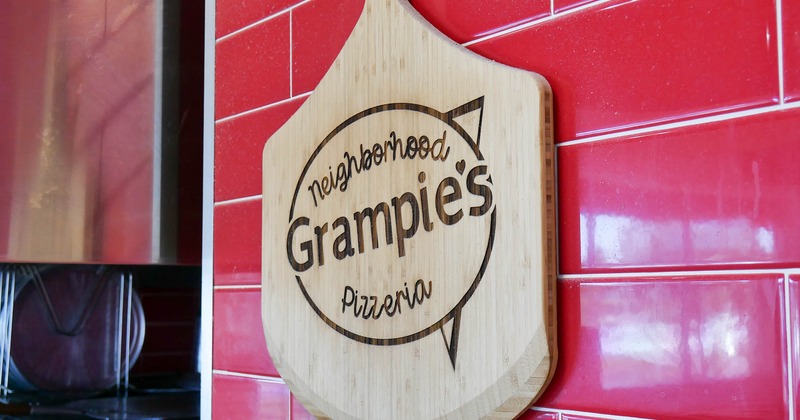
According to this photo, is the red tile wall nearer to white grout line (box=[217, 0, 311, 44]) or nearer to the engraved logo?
the engraved logo

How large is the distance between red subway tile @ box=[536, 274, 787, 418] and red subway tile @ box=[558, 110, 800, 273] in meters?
0.02

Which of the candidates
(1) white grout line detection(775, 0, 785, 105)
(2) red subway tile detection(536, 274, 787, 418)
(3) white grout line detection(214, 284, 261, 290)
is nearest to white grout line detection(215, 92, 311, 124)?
(3) white grout line detection(214, 284, 261, 290)

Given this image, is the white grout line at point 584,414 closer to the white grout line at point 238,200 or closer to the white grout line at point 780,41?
the white grout line at point 780,41

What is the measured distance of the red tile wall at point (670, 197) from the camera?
1.93 feet

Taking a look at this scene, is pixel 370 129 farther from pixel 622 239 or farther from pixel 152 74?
pixel 152 74

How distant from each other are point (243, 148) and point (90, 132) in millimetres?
346

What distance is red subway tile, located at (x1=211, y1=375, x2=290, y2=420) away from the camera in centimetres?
100

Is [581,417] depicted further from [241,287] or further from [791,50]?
[241,287]

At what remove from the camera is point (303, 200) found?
95 centimetres

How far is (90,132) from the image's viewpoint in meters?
1.31

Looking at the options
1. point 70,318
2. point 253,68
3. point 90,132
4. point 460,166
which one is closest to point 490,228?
point 460,166

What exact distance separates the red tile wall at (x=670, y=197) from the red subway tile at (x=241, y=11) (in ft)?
1.06

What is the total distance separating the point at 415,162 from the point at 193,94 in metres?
0.68

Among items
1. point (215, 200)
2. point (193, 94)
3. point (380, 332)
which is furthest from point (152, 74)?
point (380, 332)
